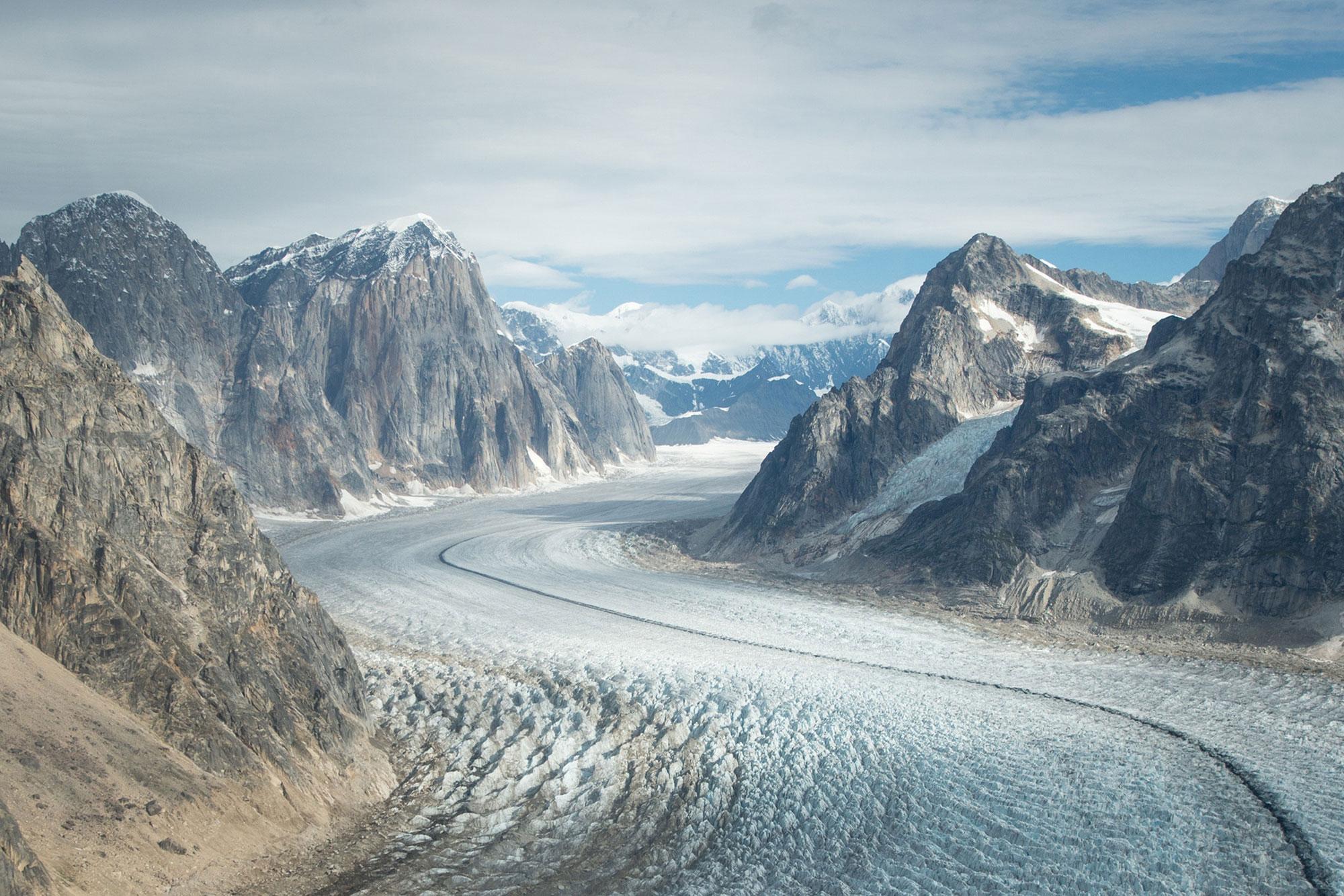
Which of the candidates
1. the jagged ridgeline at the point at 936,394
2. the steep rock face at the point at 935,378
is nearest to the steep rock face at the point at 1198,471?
the jagged ridgeline at the point at 936,394

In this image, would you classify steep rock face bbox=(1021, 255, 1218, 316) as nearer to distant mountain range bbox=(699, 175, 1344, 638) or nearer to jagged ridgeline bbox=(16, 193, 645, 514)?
distant mountain range bbox=(699, 175, 1344, 638)

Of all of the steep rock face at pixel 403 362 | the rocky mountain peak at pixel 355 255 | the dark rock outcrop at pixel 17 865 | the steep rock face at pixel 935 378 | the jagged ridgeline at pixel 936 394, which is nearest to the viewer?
the dark rock outcrop at pixel 17 865

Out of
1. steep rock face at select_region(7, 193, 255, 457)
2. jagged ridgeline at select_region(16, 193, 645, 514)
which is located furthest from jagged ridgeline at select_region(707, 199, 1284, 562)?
steep rock face at select_region(7, 193, 255, 457)

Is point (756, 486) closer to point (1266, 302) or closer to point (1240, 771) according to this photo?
point (1266, 302)

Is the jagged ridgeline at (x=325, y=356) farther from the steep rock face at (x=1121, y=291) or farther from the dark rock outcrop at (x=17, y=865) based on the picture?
the dark rock outcrop at (x=17, y=865)

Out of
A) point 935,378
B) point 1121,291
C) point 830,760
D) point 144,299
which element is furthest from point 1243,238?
point 144,299

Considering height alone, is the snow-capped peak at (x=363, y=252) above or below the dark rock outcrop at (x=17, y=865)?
above
